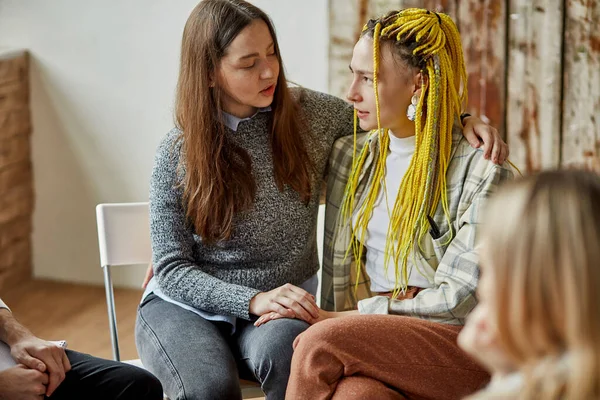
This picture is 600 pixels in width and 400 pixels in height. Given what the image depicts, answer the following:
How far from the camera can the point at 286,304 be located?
176 cm

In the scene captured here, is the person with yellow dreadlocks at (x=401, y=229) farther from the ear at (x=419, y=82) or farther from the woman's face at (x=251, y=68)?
the woman's face at (x=251, y=68)

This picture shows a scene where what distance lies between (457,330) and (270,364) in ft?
1.28

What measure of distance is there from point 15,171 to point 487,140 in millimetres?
2205

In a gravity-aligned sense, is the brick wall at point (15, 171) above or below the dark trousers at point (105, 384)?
above

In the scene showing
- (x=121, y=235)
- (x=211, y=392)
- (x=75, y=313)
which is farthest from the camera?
(x=75, y=313)

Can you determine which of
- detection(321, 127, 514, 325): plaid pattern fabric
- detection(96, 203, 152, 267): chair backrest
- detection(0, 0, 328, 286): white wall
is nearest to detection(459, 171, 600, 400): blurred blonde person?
detection(321, 127, 514, 325): plaid pattern fabric

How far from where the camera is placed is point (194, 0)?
3.02 m

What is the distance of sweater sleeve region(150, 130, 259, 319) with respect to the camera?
1.81m

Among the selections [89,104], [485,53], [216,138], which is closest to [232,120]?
[216,138]

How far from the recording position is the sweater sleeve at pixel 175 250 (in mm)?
1812

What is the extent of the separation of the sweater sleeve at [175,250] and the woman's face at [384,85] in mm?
449

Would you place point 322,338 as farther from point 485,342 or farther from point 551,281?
point 551,281

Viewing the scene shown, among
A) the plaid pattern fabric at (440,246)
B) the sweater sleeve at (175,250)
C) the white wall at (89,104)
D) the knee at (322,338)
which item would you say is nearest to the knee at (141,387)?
the sweater sleeve at (175,250)

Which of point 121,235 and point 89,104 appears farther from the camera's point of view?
point 89,104
